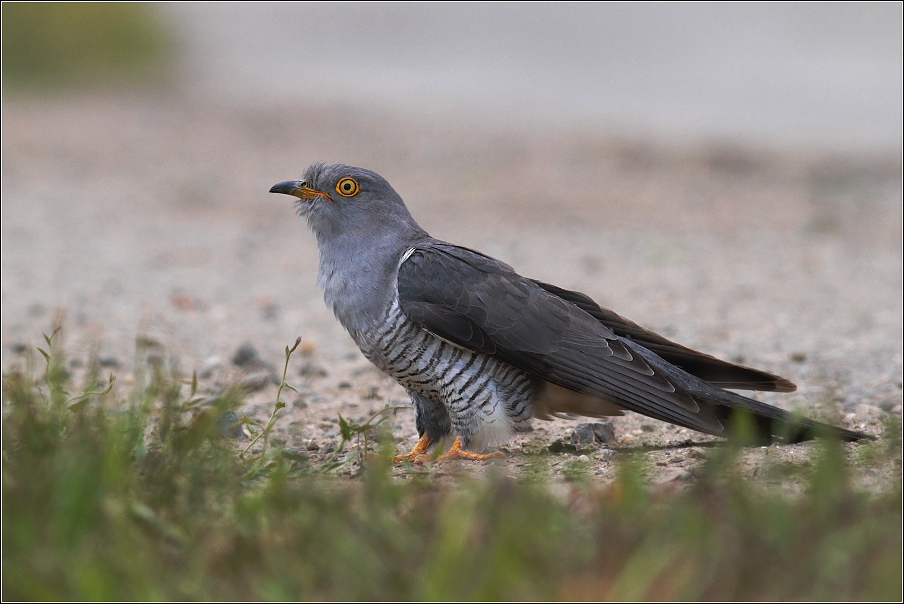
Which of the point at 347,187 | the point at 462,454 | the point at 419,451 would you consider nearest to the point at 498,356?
the point at 462,454

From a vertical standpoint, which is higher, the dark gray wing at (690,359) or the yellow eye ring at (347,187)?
the yellow eye ring at (347,187)

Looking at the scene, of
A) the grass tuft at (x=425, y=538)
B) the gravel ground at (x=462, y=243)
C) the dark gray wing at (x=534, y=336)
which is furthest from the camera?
the gravel ground at (x=462, y=243)

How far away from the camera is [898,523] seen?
9.16 ft

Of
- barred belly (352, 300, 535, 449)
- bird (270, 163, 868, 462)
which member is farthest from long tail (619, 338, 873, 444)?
barred belly (352, 300, 535, 449)

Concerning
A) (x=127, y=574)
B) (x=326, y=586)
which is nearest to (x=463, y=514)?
(x=326, y=586)

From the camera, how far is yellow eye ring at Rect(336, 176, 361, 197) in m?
4.89

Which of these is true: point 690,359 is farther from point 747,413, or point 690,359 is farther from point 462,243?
point 462,243

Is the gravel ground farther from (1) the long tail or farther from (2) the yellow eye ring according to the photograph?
(2) the yellow eye ring

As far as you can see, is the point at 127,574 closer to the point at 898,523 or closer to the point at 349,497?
the point at 349,497

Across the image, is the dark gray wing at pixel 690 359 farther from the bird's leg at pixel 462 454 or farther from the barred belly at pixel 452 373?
the bird's leg at pixel 462 454

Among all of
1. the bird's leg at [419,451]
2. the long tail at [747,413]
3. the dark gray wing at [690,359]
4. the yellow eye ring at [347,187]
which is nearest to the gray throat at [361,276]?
the yellow eye ring at [347,187]

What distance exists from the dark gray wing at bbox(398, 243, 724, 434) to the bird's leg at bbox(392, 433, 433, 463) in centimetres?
50

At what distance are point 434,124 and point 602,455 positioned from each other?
10.1 m

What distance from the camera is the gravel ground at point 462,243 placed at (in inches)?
218
